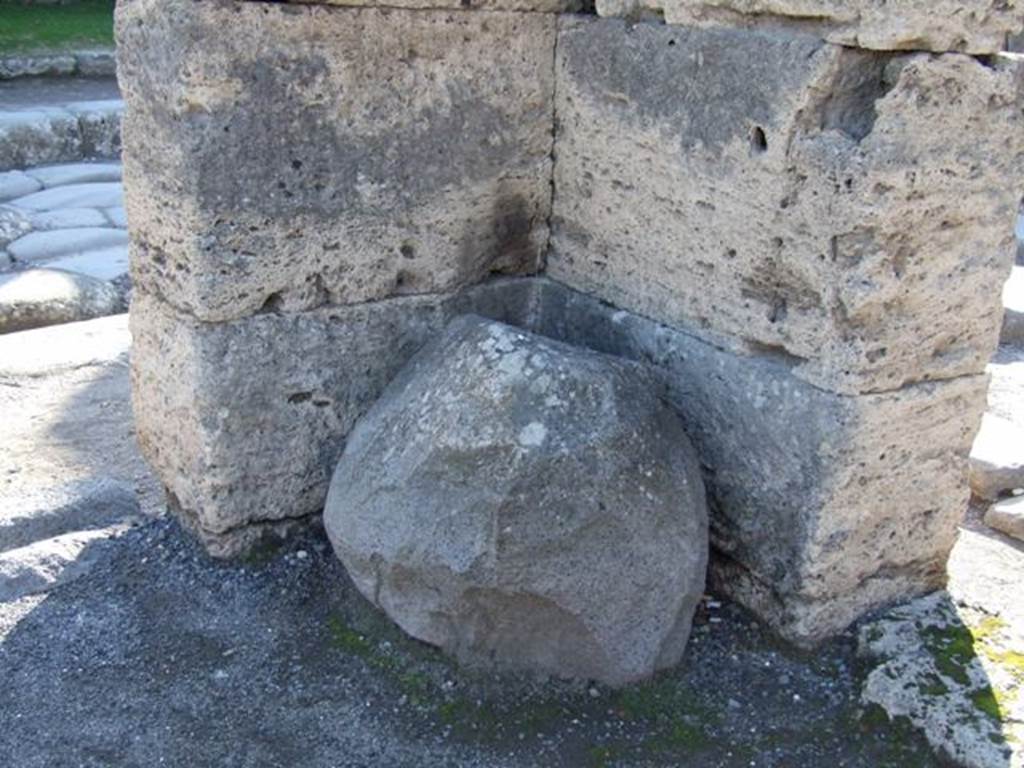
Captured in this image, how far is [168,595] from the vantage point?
3.15 meters

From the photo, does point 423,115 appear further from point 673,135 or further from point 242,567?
point 242,567

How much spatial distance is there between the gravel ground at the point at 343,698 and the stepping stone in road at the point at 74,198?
534cm

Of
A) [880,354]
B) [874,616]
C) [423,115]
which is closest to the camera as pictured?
[880,354]

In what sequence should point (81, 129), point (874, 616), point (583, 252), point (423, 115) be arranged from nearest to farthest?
point (874, 616) → point (423, 115) → point (583, 252) → point (81, 129)

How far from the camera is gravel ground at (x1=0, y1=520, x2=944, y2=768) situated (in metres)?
2.64

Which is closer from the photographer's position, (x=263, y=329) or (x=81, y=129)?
(x=263, y=329)

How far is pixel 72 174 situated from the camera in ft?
28.7

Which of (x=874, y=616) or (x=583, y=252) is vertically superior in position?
(x=583, y=252)

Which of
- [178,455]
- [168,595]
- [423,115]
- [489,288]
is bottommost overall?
[168,595]

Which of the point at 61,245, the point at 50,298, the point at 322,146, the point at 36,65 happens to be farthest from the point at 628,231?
the point at 36,65

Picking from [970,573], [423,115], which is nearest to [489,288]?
[423,115]

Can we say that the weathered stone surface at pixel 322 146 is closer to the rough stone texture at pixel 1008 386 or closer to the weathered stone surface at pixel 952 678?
the weathered stone surface at pixel 952 678

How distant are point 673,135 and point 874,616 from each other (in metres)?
1.32

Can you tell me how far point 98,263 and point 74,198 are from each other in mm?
1598
